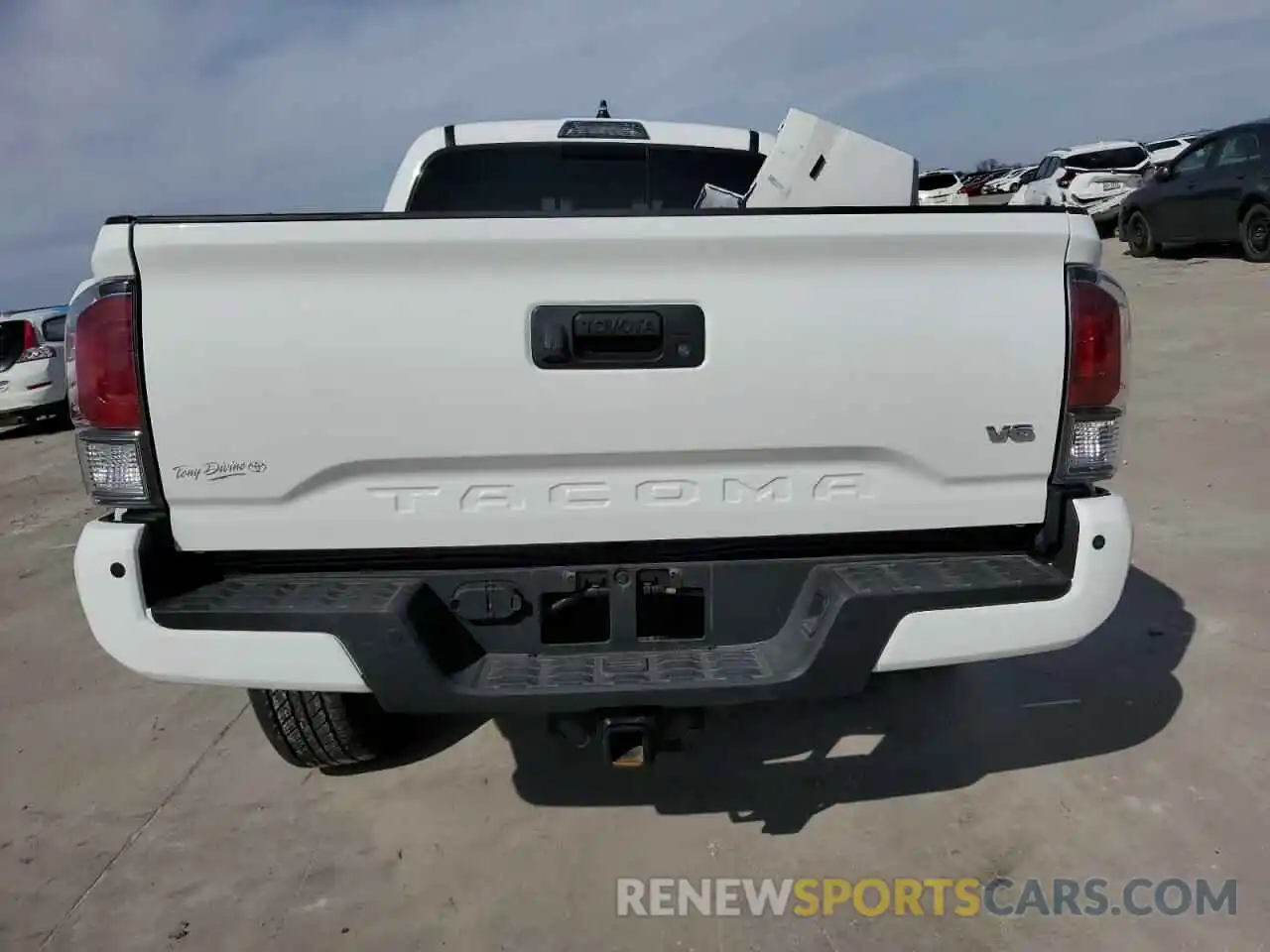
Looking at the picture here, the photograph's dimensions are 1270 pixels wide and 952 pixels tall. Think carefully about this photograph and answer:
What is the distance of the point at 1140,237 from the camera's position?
566 inches

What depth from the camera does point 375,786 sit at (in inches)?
121

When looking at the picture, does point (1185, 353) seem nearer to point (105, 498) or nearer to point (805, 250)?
point (805, 250)

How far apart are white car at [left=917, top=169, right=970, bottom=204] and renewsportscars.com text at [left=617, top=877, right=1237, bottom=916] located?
23.7 meters

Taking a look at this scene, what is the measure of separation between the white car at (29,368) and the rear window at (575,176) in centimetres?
865

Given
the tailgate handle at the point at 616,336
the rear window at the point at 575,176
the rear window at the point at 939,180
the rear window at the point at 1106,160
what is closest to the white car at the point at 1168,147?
the rear window at the point at 1106,160

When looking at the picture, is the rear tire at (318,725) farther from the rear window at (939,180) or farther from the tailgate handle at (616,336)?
the rear window at (939,180)

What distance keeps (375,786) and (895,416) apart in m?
2.02

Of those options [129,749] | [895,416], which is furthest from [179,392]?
[129,749]

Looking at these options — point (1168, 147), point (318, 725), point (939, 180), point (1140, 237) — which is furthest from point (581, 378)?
point (939, 180)

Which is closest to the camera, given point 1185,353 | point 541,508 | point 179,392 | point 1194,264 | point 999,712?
point 179,392

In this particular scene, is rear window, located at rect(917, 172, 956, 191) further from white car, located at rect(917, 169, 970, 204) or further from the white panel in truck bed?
the white panel in truck bed

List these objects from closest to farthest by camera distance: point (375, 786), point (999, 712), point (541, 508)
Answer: point (541, 508), point (375, 786), point (999, 712)

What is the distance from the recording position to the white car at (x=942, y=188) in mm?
25594

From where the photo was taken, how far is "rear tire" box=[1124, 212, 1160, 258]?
14.0m
